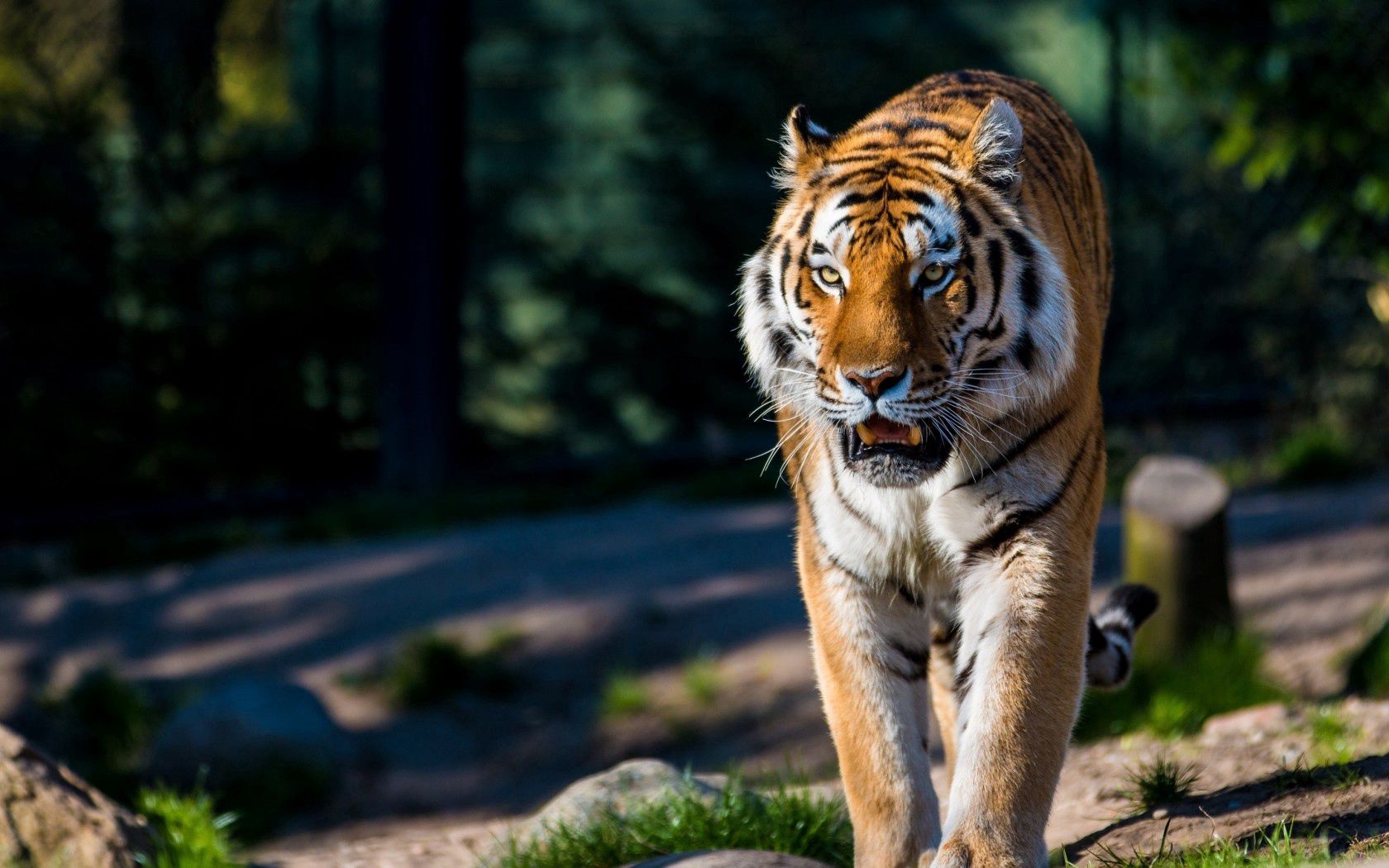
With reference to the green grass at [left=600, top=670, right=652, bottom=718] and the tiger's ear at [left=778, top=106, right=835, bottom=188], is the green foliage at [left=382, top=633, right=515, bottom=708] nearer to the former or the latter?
the green grass at [left=600, top=670, right=652, bottom=718]

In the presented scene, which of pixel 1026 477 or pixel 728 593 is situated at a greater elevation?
pixel 1026 477

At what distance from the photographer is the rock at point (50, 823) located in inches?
133

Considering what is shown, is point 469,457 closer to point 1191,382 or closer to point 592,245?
point 592,245

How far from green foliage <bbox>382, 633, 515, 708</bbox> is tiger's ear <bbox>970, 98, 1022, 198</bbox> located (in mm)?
3830

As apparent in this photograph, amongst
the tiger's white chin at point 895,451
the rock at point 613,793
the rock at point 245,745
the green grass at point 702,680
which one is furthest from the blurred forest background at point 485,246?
the tiger's white chin at point 895,451

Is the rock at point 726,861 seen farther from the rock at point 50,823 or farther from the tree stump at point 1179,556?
the tree stump at point 1179,556

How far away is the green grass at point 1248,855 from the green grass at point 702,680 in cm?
305

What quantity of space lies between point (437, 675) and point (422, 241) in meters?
2.75

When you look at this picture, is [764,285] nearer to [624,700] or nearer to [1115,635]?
[1115,635]

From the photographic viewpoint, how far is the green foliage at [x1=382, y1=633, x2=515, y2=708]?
616 cm

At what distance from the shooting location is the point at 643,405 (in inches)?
368

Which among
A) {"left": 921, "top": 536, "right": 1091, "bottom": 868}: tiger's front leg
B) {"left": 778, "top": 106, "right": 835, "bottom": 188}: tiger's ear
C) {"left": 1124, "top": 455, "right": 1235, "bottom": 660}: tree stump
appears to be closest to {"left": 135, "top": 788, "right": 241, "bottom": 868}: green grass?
{"left": 921, "top": 536, "right": 1091, "bottom": 868}: tiger's front leg

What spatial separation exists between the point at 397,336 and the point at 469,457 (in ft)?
3.60

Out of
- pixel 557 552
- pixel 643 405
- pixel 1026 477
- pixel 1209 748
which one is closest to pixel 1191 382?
pixel 643 405
